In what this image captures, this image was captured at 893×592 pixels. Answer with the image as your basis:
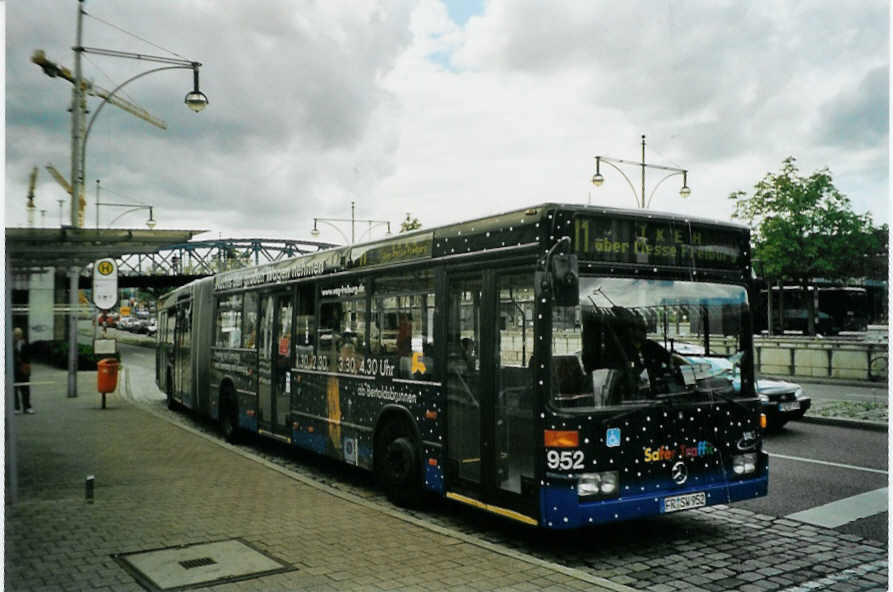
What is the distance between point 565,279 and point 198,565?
362 cm

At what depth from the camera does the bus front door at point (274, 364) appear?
11.6 m

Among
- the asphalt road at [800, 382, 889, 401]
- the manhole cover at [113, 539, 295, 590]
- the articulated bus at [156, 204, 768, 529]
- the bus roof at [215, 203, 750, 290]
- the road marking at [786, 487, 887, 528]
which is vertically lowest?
the road marking at [786, 487, 887, 528]

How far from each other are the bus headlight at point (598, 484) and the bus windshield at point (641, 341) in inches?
21.8

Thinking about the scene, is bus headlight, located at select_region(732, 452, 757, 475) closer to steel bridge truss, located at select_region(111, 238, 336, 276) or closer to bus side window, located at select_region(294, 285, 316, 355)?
bus side window, located at select_region(294, 285, 316, 355)

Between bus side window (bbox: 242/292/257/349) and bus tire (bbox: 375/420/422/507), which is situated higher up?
bus side window (bbox: 242/292/257/349)

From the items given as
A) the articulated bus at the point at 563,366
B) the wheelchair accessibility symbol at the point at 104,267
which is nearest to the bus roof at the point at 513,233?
the articulated bus at the point at 563,366

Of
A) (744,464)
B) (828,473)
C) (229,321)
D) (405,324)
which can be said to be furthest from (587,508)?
(229,321)

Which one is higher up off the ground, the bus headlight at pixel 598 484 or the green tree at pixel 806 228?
the green tree at pixel 806 228

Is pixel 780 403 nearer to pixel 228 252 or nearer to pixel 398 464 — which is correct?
pixel 398 464

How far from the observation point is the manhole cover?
236 inches

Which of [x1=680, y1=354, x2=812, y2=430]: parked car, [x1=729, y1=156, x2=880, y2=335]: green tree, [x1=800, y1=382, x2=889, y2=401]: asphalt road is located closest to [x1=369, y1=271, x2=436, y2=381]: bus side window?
[x1=680, y1=354, x2=812, y2=430]: parked car

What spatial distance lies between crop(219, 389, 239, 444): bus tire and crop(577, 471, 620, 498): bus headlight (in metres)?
8.42

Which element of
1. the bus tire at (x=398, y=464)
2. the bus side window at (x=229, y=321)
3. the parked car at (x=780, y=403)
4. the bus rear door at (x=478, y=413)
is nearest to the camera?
the bus rear door at (x=478, y=413)

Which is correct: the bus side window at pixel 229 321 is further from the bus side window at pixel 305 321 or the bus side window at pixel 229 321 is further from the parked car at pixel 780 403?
the parked car at pixel 780 403
